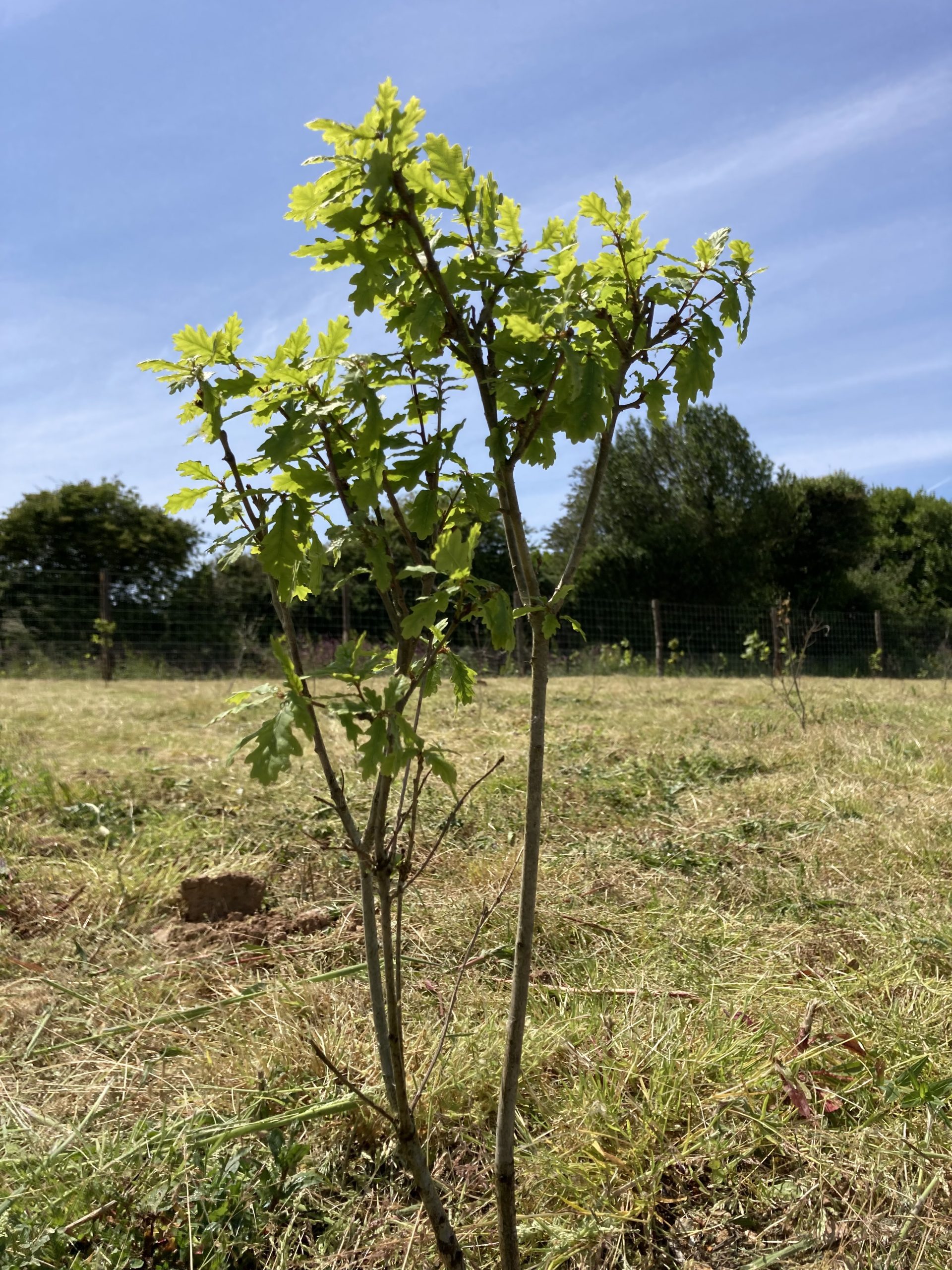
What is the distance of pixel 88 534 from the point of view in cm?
1769

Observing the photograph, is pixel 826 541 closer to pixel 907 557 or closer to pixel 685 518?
pixel 685 518

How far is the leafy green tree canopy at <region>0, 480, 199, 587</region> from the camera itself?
17.4 meters

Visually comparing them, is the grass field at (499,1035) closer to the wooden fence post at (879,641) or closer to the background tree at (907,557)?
the wooden fence post at (879,641)

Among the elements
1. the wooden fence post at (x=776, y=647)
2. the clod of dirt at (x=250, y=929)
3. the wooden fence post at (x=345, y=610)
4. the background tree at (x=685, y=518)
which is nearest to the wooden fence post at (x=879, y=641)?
A: the wooden fence post at (x=776, y=647)

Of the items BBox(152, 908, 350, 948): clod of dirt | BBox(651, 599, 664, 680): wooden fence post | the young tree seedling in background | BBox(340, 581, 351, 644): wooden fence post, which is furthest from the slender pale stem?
BBox(651, 599, 664, 680): wooden fence post

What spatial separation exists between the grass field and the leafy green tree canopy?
48.5ft

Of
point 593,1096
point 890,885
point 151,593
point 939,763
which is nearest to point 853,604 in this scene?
point 151,593

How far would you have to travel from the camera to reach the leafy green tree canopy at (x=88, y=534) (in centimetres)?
1742

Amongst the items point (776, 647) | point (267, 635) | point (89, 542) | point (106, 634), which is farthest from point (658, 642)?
point (89, 542)

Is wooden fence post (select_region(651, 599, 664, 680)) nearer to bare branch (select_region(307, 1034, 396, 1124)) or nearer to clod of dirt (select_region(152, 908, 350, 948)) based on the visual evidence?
clod of dirt (select_region(152, 908, 350, 948))

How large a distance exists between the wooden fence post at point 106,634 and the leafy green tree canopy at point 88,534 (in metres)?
4.65

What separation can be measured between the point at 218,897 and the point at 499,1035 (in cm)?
134

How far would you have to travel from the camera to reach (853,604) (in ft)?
80.7

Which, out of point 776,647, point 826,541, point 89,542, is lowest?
point 776,647
